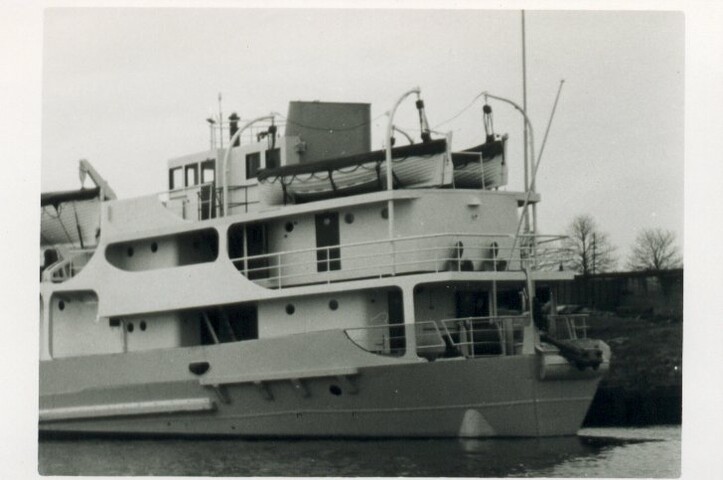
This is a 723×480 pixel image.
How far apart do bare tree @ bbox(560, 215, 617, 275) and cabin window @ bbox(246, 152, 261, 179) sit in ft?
40.9

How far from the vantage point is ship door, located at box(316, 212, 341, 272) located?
25.8 metres

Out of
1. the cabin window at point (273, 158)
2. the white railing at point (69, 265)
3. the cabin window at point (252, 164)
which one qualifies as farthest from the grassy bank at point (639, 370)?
the white railing at point (69, 265)

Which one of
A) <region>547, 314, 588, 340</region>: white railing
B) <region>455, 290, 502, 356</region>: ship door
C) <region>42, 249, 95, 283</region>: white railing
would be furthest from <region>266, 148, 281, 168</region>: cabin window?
<region>547, 314, 588, 340</region>: white railing

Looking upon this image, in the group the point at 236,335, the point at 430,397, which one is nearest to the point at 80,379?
the point at 236,335

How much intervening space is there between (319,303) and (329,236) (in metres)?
1.25

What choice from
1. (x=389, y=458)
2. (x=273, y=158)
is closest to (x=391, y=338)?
(x=389, y=458)

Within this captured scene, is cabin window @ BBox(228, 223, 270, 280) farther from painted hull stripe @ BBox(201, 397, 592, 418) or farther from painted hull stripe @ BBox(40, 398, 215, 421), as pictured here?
painted hull stripe @ BBox(201, 397, 592, 418)

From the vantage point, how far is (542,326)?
24.5 metres

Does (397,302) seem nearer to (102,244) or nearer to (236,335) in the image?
(236,335)

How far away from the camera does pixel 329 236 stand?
25.9 meters

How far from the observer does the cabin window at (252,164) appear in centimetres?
2792

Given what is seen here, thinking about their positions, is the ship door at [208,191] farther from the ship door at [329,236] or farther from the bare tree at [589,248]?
the bare tree at [589,248]

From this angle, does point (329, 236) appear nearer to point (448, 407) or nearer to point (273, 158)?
point (273, 158)

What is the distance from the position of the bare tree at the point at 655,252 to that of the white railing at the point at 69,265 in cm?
1467
